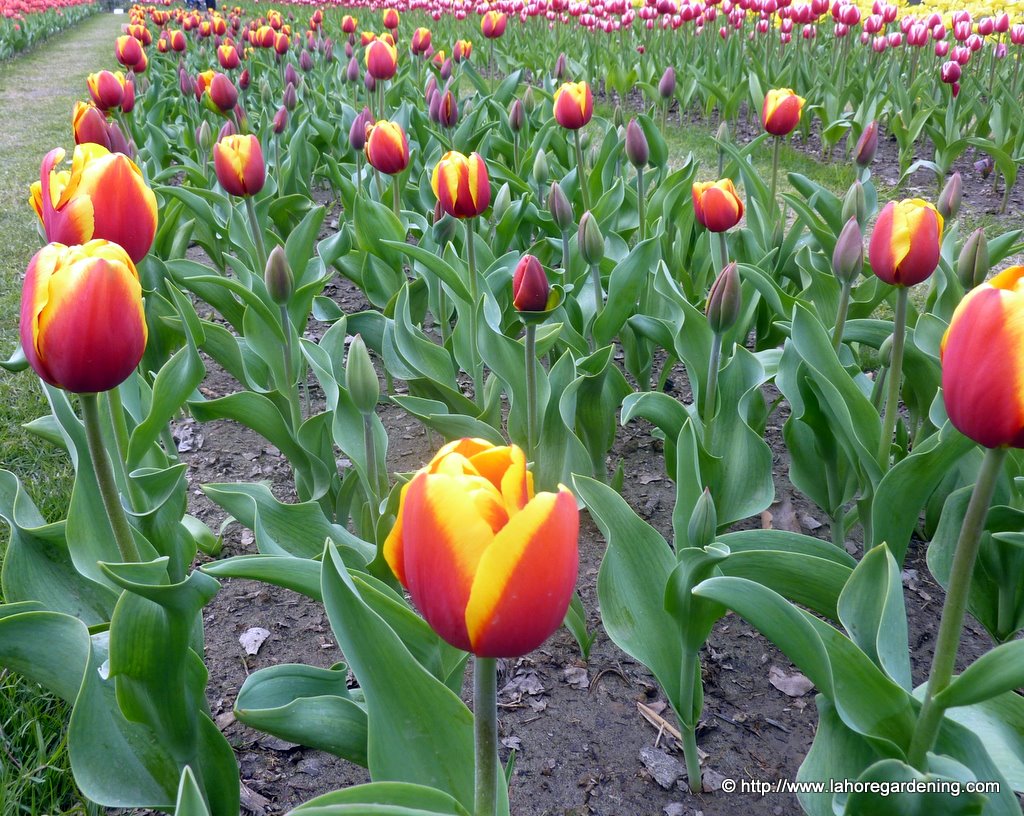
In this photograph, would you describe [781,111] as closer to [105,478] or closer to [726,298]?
[726,298]

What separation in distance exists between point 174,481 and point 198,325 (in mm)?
707

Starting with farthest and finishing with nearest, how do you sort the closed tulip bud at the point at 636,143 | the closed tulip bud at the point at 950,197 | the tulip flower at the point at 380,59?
the tulip flower at the point at 380,59
the closed tulip bud at the point at 636,143
the closed tulip bud at the point at 950,197

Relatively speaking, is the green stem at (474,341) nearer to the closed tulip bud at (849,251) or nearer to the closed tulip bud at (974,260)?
the closed tulip bud at (849,251)

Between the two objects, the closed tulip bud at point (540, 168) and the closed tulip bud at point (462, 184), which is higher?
the closed tulip bud at point (462, 184)

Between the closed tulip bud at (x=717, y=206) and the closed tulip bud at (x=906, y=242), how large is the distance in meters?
0.61

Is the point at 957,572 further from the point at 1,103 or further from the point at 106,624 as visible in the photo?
the point at 1,103

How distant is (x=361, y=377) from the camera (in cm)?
175

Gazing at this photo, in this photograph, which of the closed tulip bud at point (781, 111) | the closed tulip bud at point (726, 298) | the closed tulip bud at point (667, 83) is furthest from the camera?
the closed tulip bud at point (667, 83)

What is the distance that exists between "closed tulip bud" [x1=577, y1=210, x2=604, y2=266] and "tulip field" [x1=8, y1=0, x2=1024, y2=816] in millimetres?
11

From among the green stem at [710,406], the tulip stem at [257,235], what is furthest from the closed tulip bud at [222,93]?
the green stem at [710,406]

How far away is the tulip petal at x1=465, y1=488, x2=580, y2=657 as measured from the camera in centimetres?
73

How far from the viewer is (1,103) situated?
9.84 metres

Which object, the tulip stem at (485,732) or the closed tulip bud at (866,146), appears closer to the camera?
the tulip stem at (485,732)

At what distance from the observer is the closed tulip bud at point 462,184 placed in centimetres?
223
